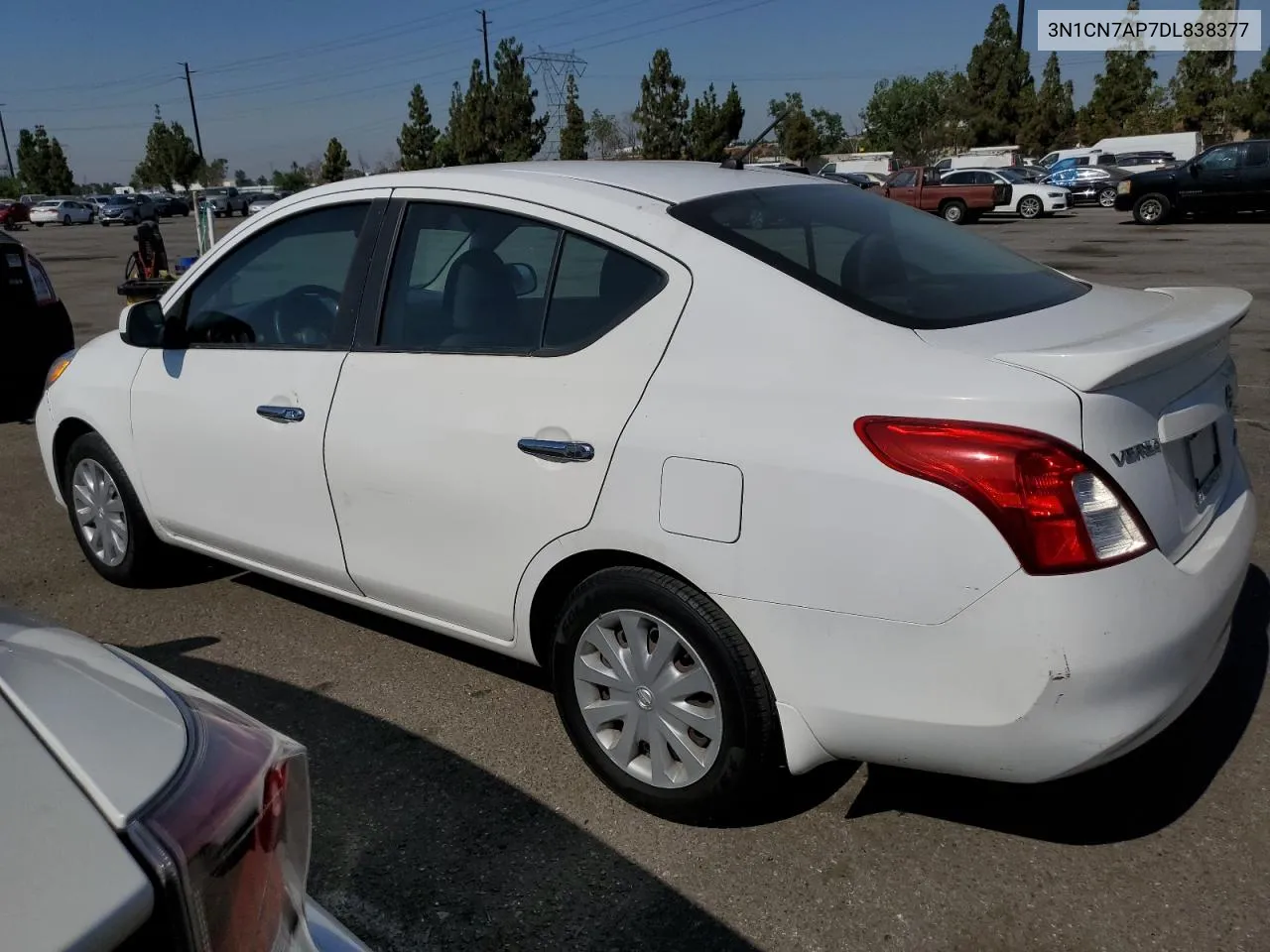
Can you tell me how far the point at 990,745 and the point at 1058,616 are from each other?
333 mm

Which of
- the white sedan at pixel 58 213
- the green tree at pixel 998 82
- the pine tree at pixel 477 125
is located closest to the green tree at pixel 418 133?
the pine tree at pixel 477 125

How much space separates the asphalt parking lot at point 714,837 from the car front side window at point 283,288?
3.79 ft

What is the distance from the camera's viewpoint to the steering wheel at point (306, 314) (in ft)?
11.6

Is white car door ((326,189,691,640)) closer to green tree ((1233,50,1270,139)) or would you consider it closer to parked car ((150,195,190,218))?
green tree ((1233,50,1270,139))

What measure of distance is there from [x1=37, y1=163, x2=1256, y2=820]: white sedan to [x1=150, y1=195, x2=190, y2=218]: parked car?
6093cm

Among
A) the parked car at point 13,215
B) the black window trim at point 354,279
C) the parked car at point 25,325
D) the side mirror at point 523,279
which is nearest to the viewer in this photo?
the side mirror at point 523,279

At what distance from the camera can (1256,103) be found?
47906 mm

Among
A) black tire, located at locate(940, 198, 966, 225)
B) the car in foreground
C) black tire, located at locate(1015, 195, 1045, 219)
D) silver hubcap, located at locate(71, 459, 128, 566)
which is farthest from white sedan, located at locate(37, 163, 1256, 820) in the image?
black tire, located at locate(1015, 195, 1045, 219)

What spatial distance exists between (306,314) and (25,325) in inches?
222

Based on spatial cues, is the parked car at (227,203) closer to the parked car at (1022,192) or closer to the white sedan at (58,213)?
the white sedan at (58,213)

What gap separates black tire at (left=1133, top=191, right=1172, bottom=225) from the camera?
85.6 feet

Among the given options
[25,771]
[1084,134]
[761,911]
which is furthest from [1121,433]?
[1084,134]

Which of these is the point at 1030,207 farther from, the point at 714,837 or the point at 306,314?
the point at 714,837

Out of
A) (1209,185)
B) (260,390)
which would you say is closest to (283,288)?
(260,390)
